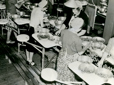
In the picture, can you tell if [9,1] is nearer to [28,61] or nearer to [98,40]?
[28,61]

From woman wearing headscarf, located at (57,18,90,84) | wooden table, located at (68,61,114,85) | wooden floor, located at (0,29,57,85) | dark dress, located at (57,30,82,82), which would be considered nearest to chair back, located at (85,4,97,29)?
woman wearing headscarf, located at (57,18,90,84)

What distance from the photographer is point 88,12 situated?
525 centimetres

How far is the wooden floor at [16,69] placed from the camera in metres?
4.21

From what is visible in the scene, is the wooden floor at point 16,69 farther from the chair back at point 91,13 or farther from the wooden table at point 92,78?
the chair back at point 91,13

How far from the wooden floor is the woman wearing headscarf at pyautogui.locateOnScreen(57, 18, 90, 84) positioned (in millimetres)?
819

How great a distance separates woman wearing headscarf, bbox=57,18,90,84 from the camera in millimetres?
3122

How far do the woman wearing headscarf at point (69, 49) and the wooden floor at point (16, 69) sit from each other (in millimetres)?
819

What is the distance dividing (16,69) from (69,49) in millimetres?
2103

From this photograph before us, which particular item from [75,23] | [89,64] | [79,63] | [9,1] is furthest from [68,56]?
[9,1]

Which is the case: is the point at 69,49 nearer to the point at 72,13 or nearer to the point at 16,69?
the point at 72,13

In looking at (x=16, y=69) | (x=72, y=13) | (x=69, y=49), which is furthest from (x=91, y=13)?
(x=16, y=69)

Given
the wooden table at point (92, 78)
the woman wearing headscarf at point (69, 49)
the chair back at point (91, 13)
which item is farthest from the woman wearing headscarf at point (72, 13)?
the wooden table at point (92, 78)

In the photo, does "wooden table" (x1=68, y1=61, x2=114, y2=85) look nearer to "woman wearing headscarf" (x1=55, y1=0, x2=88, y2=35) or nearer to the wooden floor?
the wooden floor

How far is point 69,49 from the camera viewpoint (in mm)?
3258
